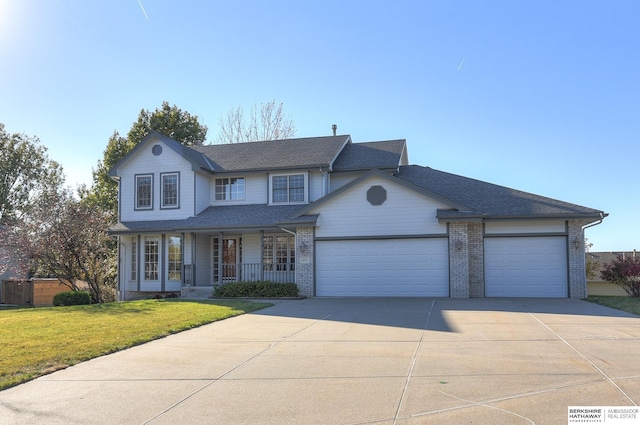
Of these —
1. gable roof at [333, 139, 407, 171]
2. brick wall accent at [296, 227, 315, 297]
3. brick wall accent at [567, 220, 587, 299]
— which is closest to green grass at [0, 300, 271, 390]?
brick wall accent at [296, 227, 315, 297]

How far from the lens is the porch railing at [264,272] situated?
2212 cm

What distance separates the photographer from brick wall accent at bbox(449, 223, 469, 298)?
59.6 ft

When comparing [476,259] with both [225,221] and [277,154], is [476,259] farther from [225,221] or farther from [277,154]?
[277,154]

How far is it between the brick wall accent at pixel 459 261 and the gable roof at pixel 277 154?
6.64 metres

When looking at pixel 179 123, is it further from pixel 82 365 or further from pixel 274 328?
pixel 82 365

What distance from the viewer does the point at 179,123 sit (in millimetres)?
38750

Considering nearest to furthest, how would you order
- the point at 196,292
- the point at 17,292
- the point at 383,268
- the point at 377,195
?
the point at 383,268, the point at 377,195, the point at 196,292, the point at 17,292

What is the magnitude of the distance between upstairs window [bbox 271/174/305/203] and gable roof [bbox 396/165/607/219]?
14.5 ft

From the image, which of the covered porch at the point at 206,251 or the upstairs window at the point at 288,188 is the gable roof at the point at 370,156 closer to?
the upstairs window at the point at 288,188

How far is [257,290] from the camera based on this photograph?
1994 centimetres

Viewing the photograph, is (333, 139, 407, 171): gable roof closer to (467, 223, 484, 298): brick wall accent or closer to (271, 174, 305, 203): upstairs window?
(271, 174, 305, 203): upstairs window

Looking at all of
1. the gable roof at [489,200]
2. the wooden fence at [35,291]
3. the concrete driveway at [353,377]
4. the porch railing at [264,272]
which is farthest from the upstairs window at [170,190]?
the concrete driveway at [353,377]

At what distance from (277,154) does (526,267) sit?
12173mm

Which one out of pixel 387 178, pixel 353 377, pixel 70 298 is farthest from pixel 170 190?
pixel 353 377
